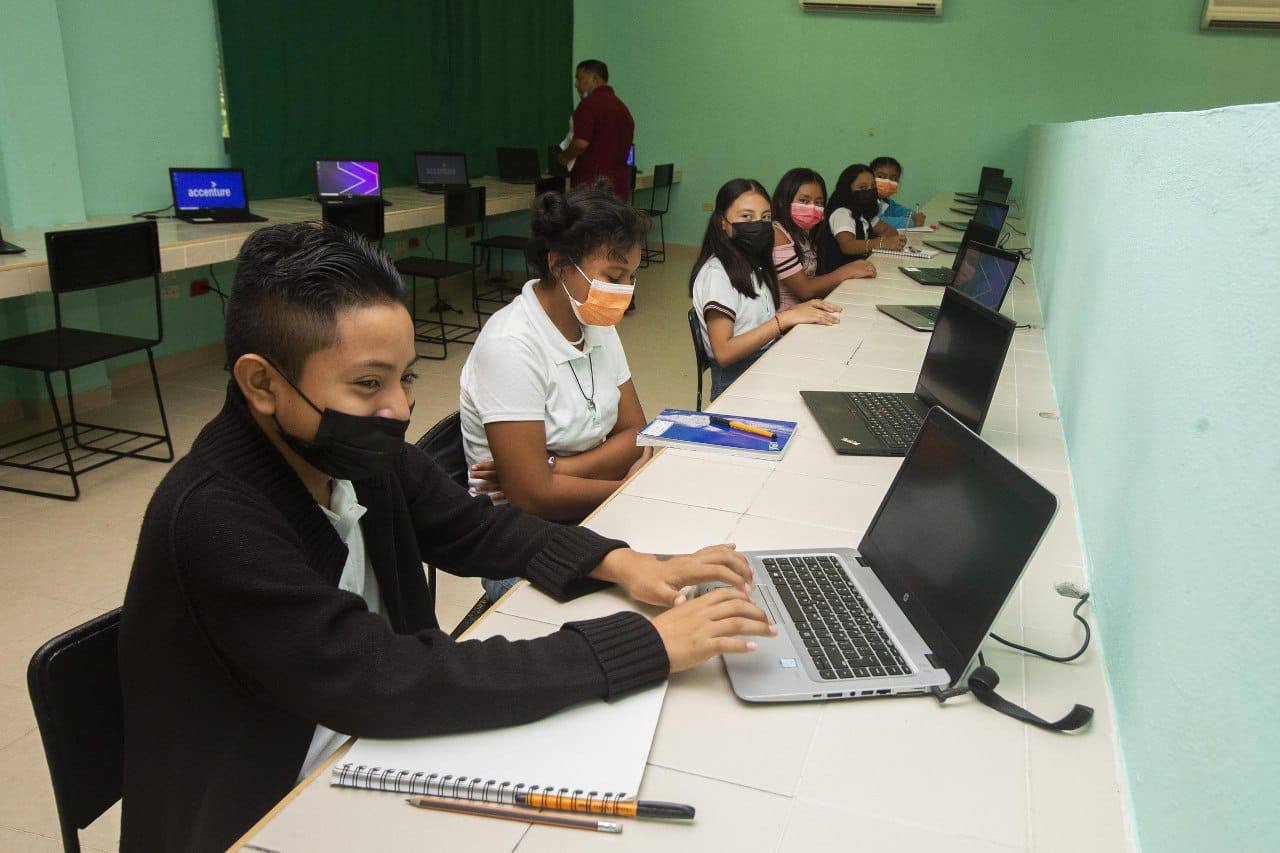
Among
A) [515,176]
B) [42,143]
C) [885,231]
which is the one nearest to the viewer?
[42,143]

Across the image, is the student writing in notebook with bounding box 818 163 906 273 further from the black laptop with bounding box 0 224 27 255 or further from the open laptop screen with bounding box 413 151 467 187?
the black laptop with bounding box 0 224 27 255

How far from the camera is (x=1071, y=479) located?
65.1 inches

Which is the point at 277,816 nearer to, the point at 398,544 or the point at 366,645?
the point at 366,645

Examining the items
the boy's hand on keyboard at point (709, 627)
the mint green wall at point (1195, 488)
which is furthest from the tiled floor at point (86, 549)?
the mint green wall at point (1195, 488)

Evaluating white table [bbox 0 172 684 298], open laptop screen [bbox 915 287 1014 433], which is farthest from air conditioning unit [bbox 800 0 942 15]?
open laptop screen [bbox 915 287 1014 433]

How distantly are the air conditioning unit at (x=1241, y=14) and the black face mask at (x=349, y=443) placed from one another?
26.6 feet

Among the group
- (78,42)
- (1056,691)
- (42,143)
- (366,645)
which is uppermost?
(78,42)

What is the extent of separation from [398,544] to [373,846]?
504 millimetres

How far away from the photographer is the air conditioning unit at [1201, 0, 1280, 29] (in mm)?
6643

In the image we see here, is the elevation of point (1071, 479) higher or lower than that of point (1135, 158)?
lower

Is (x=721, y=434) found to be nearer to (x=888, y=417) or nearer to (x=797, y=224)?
(x=888, y=417)

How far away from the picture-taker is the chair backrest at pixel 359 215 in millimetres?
4117

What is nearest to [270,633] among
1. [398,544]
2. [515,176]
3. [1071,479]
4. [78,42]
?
[398,544]

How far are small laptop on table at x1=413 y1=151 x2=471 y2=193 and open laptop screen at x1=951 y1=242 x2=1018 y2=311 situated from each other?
3.58 meters
